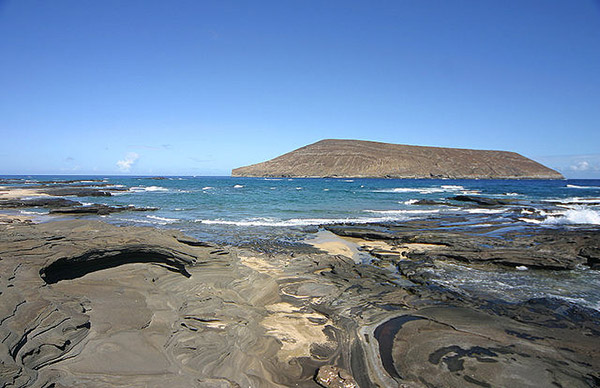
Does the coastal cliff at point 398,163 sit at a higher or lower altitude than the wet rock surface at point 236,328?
higher

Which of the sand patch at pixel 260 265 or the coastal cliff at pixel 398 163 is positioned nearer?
the sand patch at pixel 260 265

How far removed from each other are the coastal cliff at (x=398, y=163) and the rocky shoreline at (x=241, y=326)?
111561mm

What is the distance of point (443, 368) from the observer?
4.13 metres

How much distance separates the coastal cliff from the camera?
4582 inches

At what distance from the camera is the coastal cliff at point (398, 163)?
116375 mm

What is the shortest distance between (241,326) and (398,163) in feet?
391

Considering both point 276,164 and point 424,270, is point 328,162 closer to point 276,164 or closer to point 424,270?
point 276,164

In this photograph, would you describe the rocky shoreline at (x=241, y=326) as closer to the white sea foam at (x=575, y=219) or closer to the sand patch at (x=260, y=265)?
the sand patch at (x=260, y=265)

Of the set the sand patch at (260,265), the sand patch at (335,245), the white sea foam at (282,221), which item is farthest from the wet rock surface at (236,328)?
the white sea foam at (282,221)

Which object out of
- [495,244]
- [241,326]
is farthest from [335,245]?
[241,326]

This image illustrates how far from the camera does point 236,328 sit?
15.8ft

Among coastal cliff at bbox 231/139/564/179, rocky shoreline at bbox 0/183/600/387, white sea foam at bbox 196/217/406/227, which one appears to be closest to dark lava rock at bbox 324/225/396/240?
white sea foam at bbox 196/217/406/227

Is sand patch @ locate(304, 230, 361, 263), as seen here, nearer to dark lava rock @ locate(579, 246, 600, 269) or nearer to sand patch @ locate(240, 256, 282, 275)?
sand patch @ locate(240, 256, 282, 275)

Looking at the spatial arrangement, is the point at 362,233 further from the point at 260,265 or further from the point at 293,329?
the point at 293,329
